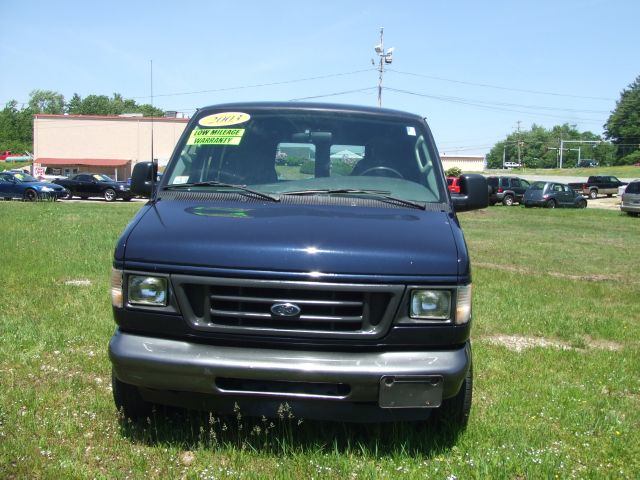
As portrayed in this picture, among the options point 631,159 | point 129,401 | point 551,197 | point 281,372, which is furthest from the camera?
point 631,159

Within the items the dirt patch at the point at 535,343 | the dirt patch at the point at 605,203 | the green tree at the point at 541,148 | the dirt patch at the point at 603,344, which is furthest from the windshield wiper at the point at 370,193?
the green tree at the point at 541,148

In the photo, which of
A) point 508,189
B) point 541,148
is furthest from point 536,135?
point 508,189

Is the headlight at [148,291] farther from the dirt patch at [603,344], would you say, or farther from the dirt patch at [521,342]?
Result: the dirt patch at [603,344]

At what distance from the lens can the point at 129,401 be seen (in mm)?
3676

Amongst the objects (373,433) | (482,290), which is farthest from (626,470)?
(482,290)

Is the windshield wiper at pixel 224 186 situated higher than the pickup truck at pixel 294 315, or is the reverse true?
the windshield wiper at pixel 224 186

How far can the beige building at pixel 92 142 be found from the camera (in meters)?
61.4

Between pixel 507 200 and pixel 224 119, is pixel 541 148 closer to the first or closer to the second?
pixel 507 200

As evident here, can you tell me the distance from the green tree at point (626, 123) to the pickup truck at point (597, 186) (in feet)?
261

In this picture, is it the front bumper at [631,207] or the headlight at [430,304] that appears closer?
the headlight at [430,304]

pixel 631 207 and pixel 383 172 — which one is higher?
pixel 383 172

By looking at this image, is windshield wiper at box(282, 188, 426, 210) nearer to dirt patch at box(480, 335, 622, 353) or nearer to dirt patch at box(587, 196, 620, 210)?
dirt patch at box(480, 335, 622, 353)

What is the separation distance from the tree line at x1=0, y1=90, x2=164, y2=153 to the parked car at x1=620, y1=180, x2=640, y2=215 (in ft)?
345

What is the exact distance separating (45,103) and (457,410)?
149 m
